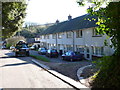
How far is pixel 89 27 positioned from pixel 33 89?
1593 centimetres

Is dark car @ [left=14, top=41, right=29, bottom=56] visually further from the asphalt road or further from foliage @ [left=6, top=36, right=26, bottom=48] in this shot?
foliage @ [left=6, top=36, right=26, bottom=48]

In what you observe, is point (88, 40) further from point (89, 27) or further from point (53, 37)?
point (53, 37)

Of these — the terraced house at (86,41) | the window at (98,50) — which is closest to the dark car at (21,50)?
the terraced house at (86,41)

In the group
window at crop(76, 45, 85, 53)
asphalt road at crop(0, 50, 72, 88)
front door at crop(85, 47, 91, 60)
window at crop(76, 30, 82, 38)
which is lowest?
asphalt road at crop(0, 50, 72, 88)

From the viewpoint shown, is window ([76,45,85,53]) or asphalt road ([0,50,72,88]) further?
window ([76,45,85,53])

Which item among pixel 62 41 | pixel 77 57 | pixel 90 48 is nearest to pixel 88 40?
pixel 90 48

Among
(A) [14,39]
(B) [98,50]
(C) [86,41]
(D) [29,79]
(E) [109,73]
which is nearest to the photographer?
(E) [109,73]

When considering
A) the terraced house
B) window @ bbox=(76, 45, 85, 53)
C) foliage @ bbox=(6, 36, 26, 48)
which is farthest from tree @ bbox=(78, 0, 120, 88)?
foliage @ bbox=(6, 36, 26, 48)

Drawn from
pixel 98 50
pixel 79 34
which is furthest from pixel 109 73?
pixel 79 34

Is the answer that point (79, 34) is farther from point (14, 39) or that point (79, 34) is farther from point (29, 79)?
point (14, 39)

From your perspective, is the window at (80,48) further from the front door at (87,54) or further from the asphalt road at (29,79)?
the asphalt road at (29,79)

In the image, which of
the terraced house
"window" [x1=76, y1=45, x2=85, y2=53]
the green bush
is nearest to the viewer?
the green bush

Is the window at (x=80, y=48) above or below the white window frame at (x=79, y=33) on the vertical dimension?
below

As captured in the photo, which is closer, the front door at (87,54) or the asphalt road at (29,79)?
the asphalt road at (29,79)
